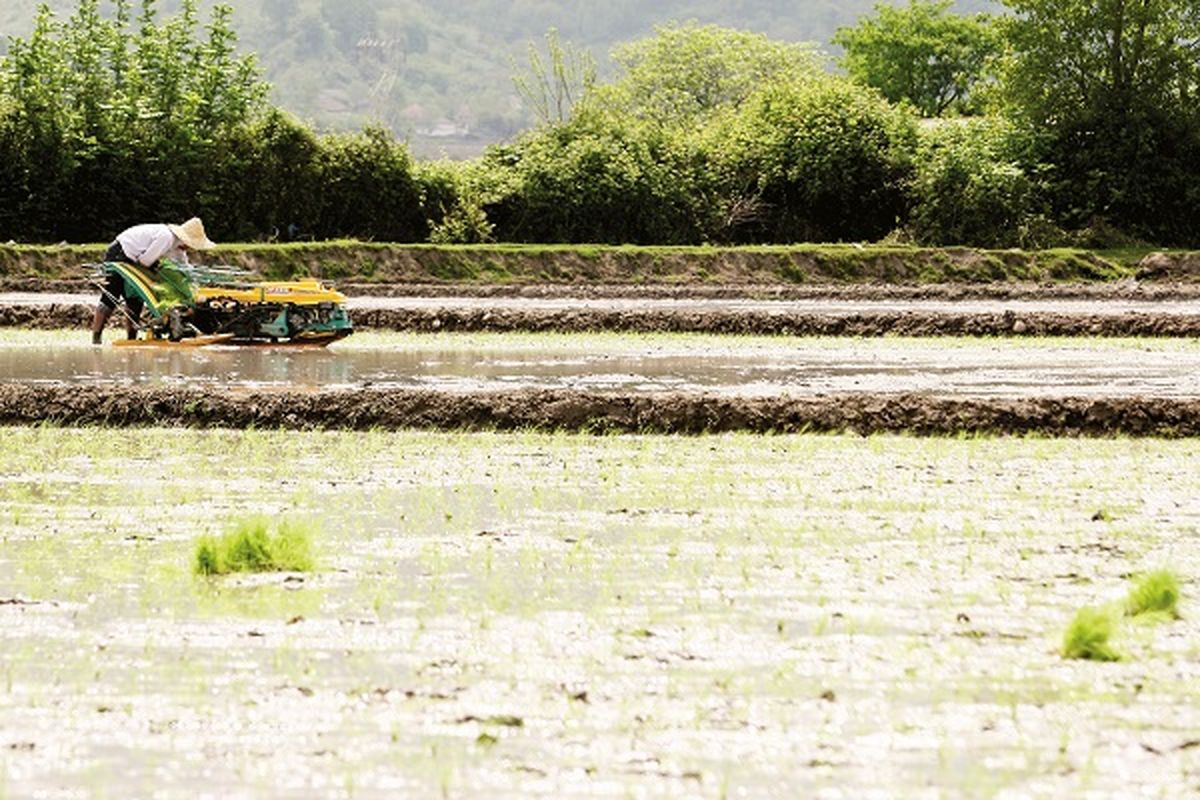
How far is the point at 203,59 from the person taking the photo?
4075 centimetres

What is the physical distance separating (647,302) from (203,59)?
17235 millimetres

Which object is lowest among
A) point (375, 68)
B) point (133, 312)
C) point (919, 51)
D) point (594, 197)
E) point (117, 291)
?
point (133, 312)

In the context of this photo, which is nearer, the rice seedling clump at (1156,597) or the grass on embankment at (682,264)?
the rice seedling clump at (1156,597)

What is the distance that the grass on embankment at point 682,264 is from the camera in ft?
109

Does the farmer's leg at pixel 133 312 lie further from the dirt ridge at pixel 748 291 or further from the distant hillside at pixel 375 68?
the distant hillside at pixel 375 68

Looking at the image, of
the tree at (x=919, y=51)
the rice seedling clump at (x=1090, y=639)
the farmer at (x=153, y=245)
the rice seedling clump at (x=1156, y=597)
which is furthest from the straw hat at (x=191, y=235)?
the tree at (x=919, y=51)

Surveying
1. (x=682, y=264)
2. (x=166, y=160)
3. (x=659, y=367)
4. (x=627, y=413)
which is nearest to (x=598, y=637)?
(x=627, y=413)

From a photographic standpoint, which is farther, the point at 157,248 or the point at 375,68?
the point at 375,68

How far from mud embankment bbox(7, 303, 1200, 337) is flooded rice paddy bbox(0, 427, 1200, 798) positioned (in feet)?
38.2

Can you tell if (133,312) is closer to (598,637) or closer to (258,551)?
(258,551)

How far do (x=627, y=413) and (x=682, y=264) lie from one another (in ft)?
69.5

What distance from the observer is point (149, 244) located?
744 inches

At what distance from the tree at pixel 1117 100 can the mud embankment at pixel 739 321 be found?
16453 millimetres


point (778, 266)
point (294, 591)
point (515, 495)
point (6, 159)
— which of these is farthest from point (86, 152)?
point (294, 591)
